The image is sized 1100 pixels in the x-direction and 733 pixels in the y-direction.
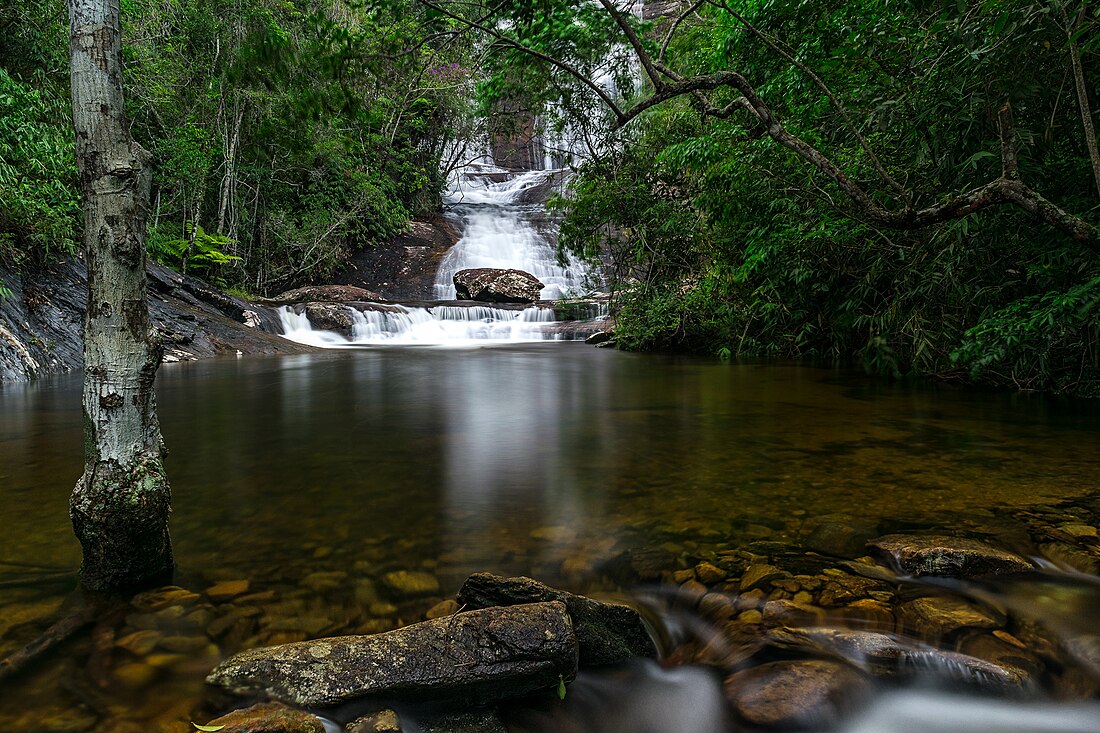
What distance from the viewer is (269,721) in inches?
50.2

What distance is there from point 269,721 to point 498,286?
1946 centimetres

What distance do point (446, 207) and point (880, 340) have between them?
27394 mm

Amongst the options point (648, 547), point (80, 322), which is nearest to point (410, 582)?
point (648, 547)

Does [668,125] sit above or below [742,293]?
above

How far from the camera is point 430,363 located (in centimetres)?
1070

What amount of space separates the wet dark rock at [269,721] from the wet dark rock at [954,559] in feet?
→ 6.62

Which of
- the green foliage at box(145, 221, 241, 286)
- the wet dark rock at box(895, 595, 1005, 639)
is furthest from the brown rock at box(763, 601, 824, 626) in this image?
the green foliage at box(145, 221, 241, 286)

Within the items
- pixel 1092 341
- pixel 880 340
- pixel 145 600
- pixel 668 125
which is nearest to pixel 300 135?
pixel 145 600

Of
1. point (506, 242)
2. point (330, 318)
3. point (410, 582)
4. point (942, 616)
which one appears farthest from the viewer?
point (506, 242)

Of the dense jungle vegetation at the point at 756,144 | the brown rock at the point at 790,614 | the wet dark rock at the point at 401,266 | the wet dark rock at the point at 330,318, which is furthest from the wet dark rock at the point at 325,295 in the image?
the brown rock at the point at 790,614

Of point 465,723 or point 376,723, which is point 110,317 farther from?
point 465,723

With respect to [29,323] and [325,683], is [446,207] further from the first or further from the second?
[325,683]

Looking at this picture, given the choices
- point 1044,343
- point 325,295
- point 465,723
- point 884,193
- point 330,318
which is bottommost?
point 465,723

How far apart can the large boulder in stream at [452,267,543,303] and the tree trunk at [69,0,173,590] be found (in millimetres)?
18435
